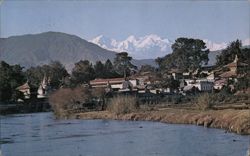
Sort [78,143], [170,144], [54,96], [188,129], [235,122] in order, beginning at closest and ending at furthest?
1. [170,144]
2. [78,143]
3. [235,122]
4. [188,129]
5. [54,96]

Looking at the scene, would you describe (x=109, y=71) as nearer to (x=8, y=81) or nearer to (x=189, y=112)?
(x=8, y=81)

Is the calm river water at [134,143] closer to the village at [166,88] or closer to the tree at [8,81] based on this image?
the village at [166,88]

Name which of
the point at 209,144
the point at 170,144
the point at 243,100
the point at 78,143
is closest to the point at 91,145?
the point at 78,143

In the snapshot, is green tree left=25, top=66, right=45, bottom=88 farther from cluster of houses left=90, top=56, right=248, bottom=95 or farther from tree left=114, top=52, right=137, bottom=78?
tree left=114, top=52, right=137, bottom=78

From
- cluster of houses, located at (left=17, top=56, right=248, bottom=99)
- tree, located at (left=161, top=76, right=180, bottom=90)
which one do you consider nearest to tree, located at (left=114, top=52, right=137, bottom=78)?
cluster of houses, located at (left=17, top=56, right=248, bottom=99)

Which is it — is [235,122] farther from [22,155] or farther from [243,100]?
[243,100]

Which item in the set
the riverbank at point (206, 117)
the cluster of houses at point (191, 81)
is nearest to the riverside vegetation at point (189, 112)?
the riverbank at point (206, 117)

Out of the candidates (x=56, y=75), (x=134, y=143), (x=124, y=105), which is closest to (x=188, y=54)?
(x=56, y=75)
